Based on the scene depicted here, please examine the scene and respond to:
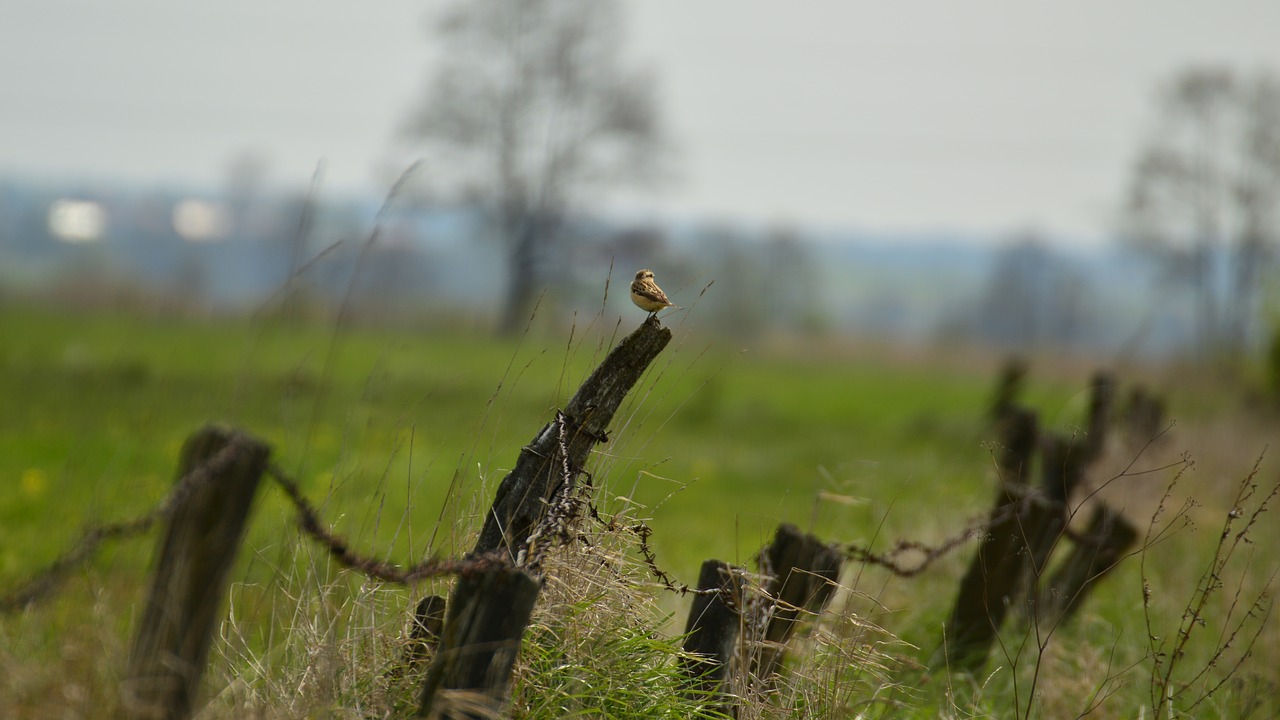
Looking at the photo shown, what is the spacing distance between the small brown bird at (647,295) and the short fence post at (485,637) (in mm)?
1027

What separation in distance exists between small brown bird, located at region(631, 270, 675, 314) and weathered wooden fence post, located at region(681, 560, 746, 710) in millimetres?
789

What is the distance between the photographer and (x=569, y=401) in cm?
288

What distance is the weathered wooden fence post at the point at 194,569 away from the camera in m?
1.95

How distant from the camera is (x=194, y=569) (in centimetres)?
196

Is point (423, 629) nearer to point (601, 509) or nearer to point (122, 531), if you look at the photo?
point (601, 509)

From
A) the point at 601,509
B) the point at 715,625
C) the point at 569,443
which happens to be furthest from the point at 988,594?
the point at 569,443

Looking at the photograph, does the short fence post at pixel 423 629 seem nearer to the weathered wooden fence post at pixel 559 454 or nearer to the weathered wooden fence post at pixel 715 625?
the weathered wooden fence post at pixel 559 454

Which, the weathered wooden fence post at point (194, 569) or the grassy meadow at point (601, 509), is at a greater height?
the weathered wooden fence post at point (194, 569)

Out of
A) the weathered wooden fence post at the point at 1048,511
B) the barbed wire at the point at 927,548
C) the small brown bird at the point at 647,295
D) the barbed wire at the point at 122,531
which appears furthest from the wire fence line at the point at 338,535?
the weathered wooden fence post at the point at 1048,511

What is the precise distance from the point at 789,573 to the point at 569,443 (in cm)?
98

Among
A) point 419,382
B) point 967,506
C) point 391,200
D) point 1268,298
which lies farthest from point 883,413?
point 391,200

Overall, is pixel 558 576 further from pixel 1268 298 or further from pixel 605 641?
pixel 1268 298

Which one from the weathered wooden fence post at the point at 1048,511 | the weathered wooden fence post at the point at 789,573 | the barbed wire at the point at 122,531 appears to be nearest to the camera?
the barbed wire at the point at 122,531

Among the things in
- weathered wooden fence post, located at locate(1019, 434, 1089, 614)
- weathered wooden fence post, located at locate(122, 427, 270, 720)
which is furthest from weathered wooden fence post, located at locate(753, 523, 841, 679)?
weathered wooden fence post, located at locate(122, 427, 270, 720)
